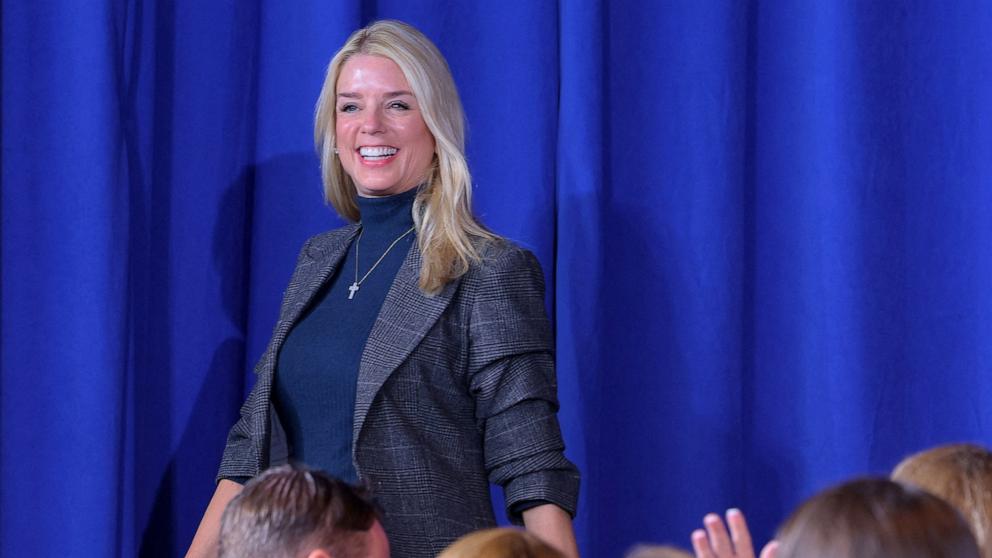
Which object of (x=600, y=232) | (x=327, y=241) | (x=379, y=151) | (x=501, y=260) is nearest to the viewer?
(x=501, y=260)

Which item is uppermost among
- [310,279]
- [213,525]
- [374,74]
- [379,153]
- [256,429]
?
[374,74]

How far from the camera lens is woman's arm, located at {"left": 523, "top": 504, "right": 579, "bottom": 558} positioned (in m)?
2.04

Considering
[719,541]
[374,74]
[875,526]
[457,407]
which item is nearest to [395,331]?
[457,407]

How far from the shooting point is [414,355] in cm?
210

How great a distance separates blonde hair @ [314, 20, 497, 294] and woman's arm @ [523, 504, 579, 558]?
0.38 meters

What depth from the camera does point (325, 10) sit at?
2.82 metres

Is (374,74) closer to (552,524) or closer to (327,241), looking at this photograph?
(327,241)

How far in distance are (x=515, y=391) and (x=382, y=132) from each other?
1.72 ft

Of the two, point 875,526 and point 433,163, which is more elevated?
point 433,163

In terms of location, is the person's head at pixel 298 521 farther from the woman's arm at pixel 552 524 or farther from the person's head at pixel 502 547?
the woman's arm at pixel 552 524

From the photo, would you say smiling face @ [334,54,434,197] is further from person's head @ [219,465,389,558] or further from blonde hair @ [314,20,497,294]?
person's head @ [219,465,389,558]

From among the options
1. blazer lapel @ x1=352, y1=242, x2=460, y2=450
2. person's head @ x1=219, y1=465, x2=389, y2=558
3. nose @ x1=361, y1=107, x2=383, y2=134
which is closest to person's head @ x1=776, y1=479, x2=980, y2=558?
person's head @ x1=219, y1=465, x2=389, y2=558

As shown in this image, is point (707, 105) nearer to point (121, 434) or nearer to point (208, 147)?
point (208, 147)

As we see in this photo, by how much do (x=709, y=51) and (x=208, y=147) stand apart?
107 centimetres
